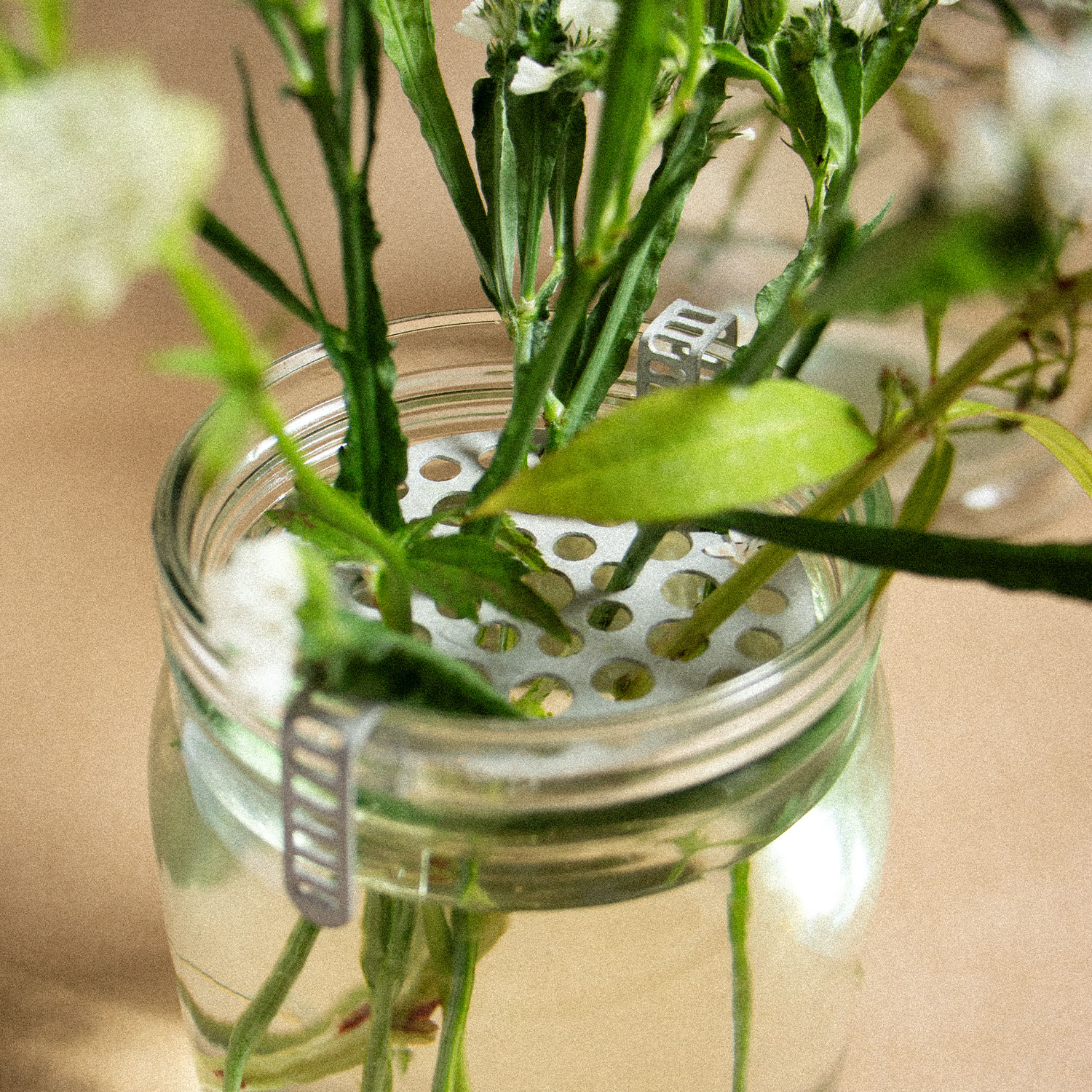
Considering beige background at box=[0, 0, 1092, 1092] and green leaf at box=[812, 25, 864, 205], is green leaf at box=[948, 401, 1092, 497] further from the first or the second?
beige background at box=[0, 0, 1092, 1092]

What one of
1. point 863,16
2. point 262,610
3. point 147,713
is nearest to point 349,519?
point 262,610

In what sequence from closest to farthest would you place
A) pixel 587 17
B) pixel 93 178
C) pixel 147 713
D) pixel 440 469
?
pixel 93 178, pixel 587 17, pixel 440 469, pixel 147 713

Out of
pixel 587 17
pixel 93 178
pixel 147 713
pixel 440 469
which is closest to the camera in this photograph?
pixel 93 178

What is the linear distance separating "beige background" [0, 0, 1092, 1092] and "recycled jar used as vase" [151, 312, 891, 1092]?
74 mm

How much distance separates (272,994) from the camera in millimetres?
228

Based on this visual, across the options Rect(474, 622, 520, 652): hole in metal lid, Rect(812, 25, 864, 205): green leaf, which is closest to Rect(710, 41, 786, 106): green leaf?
Rect(812, 25, 864, 205): green leaf

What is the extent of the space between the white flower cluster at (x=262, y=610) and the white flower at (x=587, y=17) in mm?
95

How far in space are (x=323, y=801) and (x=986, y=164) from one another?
0.45 ft

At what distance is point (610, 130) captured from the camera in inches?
5.8

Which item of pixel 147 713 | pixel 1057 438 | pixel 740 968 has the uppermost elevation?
pixel 1057 438

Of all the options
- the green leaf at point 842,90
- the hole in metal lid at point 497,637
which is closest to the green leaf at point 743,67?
the green leaf at point 842,90

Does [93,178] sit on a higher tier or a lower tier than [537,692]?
higher

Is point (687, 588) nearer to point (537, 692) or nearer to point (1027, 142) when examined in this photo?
point (537, 692)

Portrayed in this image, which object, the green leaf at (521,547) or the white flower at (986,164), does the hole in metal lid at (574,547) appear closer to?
the green leaf at (521,547)
